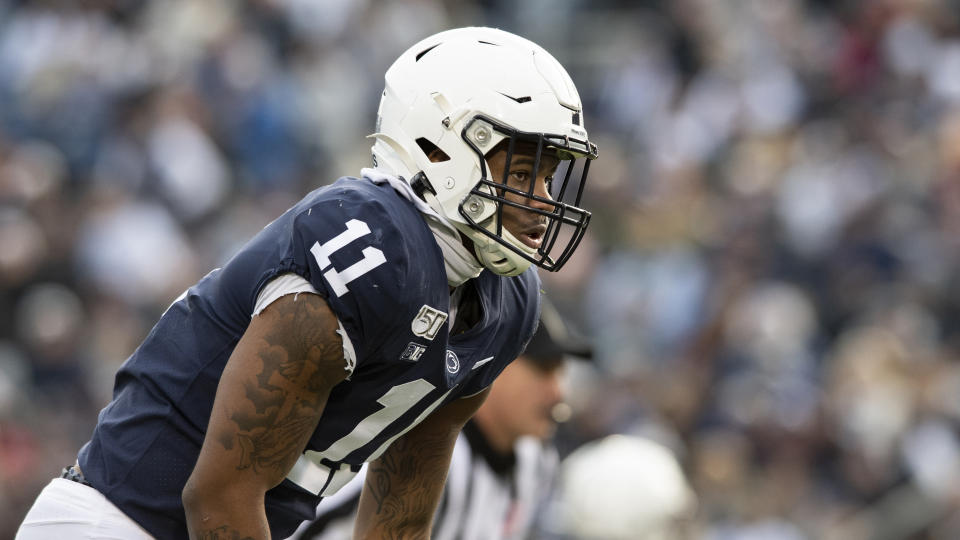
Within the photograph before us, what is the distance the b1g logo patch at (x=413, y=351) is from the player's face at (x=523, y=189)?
35cm

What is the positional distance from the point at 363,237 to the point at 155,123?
26.2 ft

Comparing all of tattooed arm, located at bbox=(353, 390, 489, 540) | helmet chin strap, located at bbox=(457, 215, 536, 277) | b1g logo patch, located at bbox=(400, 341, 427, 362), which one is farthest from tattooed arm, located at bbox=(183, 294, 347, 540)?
tattooed arm, located at bbox=(353, 390, 489, 540)

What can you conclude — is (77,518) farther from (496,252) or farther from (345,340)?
(496,252)

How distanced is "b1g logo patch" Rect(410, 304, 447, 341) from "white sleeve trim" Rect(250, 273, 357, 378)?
14cm

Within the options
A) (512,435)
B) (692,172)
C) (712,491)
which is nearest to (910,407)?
(712,491)

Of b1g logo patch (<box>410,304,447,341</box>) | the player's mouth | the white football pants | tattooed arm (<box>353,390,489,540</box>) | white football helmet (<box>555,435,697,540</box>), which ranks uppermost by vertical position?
the player's mouth

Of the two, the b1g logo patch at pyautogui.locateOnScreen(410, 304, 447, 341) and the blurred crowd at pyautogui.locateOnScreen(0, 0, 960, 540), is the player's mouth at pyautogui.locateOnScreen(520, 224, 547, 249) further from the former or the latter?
the blurred crowd at pyautogui.locateOnScreen(0, 0, 960, 540)

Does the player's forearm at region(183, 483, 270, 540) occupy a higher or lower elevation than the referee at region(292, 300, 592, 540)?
higher

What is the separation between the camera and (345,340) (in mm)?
2662

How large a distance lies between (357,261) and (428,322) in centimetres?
22

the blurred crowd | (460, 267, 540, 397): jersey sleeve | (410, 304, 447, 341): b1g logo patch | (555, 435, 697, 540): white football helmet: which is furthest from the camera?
the blurred crowd

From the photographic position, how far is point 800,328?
9.23m

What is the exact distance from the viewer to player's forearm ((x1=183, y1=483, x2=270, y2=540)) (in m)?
2.63

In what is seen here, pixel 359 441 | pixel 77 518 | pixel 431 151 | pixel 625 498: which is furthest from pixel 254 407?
pixel 625 498
